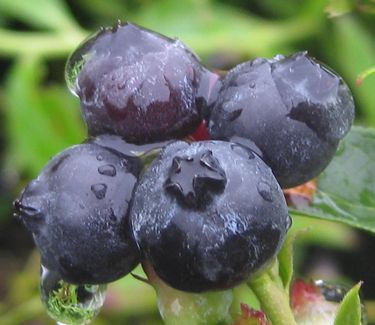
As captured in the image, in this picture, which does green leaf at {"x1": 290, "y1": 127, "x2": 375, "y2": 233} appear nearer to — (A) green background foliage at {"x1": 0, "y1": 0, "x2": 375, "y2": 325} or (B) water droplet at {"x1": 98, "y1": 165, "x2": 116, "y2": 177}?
(B) water droplet at {"x1": 98, "y1": 165, "x2": 116, "y2": 177}

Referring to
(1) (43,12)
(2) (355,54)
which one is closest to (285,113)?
(2) (355,54)

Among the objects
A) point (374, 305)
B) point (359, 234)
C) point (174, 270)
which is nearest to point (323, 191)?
point (174, 270)

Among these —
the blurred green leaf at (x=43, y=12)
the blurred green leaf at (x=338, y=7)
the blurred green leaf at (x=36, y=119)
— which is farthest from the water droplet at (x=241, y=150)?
the blurred green leaf at (x=43, y=12)

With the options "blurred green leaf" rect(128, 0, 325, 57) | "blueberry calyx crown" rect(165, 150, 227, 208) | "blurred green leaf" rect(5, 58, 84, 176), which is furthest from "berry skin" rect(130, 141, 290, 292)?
"blurred green leaf" rect(128, 0, 325, 57)

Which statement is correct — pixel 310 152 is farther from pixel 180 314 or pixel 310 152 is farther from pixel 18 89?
pixel 18 89

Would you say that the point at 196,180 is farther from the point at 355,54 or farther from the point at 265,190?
the point at 355,54

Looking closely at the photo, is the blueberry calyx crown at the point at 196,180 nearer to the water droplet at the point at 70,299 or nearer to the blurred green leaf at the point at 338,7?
the water droplet at the point at 70,299
